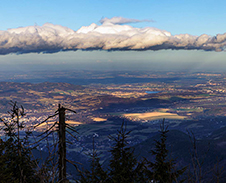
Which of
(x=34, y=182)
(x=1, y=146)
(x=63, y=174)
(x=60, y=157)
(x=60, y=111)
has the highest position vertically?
(x=60, y=111)

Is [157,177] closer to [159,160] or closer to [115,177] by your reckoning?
[159,160]

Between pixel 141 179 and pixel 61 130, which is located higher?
pixel 61 130

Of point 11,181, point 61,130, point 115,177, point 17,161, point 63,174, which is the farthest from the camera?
point 17,161

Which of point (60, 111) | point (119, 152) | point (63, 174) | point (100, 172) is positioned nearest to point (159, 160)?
point (119, 152)

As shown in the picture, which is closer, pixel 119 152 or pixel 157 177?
pixel 157 177

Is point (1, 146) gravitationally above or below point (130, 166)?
above

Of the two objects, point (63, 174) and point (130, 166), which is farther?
A: point (130, 166)

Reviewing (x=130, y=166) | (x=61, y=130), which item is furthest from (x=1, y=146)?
(x=61, y=130)

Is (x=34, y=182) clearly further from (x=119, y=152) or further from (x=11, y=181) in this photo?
(x=119, y=152)

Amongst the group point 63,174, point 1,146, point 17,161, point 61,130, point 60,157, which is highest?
point 61,130

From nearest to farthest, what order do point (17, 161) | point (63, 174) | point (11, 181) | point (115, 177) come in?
point (63, 174)
point (11, 181)
point (115, 177)
point (17, 161)
